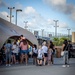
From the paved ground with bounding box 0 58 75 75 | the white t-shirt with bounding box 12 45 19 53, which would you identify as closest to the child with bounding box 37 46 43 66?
the white t-shirt with bounding box 12 45 19 53

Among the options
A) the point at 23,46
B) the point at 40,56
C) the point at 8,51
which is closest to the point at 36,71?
the point at 8,51

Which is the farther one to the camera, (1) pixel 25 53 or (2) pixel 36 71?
(1) pixel 25 53

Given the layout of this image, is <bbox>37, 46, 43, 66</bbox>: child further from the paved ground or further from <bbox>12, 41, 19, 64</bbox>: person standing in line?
the paved ground

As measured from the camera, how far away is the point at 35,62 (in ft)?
32.7

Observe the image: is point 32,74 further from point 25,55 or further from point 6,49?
point 25,55

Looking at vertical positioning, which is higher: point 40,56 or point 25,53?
point 25,53

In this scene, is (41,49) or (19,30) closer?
(41,49)

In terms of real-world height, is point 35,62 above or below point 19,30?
below

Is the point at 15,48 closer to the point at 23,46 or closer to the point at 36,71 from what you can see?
the point at 23,46

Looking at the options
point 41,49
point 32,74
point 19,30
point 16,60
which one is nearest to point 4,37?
point 16,60

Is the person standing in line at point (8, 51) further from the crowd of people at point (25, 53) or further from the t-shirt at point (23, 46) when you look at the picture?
the t-shirt at point (23, 46)

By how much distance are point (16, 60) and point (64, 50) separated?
2.56 meters

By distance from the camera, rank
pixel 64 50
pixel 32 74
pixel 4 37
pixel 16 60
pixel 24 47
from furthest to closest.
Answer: pixel 4 37
pixel 16 60
pixel 24 47
pixel 64 50
pixel 32 74

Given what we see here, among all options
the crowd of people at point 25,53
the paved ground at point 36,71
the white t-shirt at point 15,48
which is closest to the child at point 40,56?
the crowd of people at point 25,53
